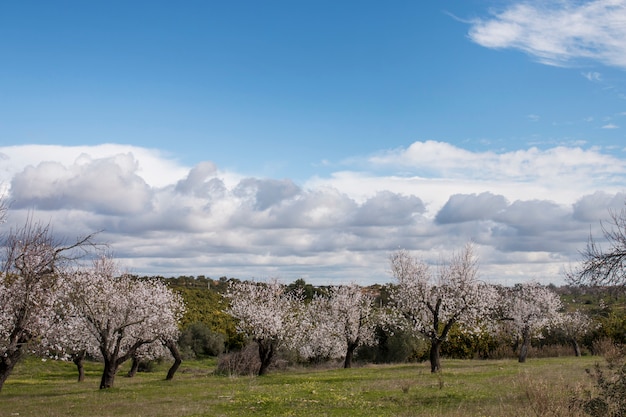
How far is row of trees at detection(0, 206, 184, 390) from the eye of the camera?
968 inches

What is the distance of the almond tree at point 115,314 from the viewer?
3588 centimetres

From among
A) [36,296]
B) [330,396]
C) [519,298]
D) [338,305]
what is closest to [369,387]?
[330,396]

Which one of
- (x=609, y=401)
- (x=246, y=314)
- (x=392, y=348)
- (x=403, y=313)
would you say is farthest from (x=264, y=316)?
(x=609, y=401)

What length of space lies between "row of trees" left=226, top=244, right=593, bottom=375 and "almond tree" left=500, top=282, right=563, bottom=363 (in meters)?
0.09

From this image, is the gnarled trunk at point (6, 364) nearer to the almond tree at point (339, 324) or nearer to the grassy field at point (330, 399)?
the grassy field at point (330, 399)

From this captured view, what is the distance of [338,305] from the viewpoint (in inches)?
2208

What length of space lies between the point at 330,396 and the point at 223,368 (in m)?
25.4

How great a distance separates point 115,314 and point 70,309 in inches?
125

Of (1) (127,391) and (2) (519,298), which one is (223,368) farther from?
(2) (519,298)

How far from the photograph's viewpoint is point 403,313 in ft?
141

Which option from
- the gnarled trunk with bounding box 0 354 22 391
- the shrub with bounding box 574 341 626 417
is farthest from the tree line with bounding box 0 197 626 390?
the shrub with bounding box 574 341 626 417

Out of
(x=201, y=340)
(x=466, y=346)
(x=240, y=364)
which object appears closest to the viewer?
(x=240, y=364)

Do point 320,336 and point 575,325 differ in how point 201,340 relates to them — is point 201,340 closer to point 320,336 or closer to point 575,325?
point 320,336

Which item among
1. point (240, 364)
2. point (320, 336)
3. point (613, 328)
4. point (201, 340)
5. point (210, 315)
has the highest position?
point (613, 328)
